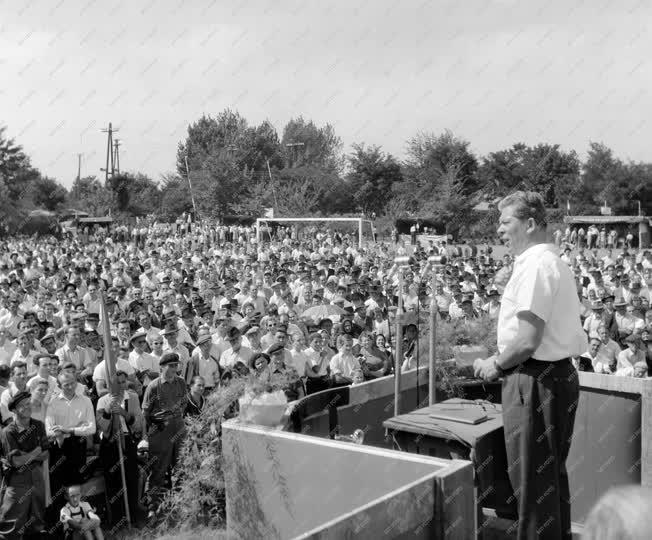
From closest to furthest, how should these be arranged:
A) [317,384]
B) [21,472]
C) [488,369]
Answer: [488,369] → [21,472] → [317,384]

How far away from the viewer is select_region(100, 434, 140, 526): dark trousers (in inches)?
303

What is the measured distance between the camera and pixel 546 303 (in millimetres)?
3199

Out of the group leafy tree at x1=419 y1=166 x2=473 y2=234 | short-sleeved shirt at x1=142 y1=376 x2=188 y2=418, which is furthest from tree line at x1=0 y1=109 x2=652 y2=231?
short-sleeved shirt at x1=142 y1=376 x2=188 y2=418

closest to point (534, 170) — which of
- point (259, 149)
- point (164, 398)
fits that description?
point (259, 149)

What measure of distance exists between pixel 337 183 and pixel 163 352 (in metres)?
56.3

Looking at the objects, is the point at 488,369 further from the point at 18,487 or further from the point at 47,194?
the point at 47,194

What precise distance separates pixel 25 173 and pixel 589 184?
47984 mm

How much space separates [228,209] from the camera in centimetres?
5962

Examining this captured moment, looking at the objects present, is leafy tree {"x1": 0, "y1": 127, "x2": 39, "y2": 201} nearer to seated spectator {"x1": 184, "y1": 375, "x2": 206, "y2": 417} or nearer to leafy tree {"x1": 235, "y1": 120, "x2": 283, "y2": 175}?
leafy tree {"x1": 235, "y1": 120, "x2": 283, "y2": 175}

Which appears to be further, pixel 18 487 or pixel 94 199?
pixel 94 199

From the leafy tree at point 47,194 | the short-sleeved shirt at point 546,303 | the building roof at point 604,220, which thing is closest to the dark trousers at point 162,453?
the short-sleeved shirt at point 546,303

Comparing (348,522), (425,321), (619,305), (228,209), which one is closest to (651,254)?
(619,305)

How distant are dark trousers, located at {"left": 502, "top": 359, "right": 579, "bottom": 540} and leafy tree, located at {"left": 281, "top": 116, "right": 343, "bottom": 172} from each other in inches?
2763

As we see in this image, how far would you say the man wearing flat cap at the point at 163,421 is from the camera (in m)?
7.57
